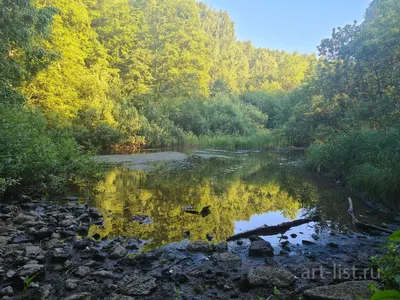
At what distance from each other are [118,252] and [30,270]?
865mm

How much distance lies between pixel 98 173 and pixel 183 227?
400 cm

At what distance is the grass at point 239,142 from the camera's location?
20.5 metres

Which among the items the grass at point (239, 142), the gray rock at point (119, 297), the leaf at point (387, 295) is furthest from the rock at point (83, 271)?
the grass at point (239, 142)

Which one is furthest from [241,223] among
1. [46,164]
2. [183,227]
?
[46,164]

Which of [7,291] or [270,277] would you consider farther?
[270,277]

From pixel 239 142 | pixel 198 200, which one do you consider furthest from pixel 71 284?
pixel 239 142

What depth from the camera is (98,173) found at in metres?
7.72

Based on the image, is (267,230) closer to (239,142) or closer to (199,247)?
(199,247)

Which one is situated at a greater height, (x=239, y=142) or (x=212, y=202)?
(x=239, y=142)

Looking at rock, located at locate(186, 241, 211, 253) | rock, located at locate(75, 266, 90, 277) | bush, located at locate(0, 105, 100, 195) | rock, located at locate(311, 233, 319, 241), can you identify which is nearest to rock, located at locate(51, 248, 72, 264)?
rock, located at locate(75, 266, 90, 277)

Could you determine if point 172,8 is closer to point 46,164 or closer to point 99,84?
point 99,84

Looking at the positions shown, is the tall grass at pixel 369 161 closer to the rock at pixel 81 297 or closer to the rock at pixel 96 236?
the rock at pixel 96 236

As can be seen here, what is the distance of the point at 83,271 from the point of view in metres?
2.84

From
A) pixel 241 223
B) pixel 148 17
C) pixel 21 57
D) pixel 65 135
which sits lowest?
pixel 241 223
